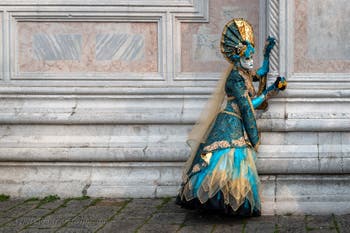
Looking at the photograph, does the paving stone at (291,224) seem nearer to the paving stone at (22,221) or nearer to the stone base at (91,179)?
the stone base at (91,179)

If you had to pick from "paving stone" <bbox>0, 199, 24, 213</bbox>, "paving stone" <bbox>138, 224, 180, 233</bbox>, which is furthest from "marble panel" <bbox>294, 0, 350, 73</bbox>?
"paving stone" <bbox>0, 199, 24, 213</bbox>

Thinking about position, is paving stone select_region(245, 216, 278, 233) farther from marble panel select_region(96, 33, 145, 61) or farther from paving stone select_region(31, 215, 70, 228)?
marble panel select_region(96, 33, 145, 61)

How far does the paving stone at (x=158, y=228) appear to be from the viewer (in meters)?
6.29

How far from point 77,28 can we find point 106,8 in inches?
13.6

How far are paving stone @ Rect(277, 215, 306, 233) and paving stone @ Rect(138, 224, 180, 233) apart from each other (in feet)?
2.68

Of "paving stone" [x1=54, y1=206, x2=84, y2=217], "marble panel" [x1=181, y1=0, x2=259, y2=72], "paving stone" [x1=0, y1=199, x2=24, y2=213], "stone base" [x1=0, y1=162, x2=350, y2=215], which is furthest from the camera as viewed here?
"marble panel" [x1=181, y1=0, x2=259, y2=72]

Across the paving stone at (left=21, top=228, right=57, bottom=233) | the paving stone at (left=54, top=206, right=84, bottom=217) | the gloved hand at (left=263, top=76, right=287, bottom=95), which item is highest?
the gloved hand at (left=263, top=76, right=287, bottom=95)

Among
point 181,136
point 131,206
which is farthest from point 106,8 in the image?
point 131,206

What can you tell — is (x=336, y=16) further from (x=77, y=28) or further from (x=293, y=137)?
(x=77, y=28)

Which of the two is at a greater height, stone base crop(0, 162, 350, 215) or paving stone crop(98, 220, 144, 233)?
stone base crop(0, 162, 350, 215)

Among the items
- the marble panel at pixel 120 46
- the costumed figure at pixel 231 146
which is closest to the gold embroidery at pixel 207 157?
the costumed figure at pixel 231 146

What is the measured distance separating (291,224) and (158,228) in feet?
3.43

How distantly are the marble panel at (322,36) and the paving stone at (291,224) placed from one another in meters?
1.41

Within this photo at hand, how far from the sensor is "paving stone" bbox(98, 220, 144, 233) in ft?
20.7
